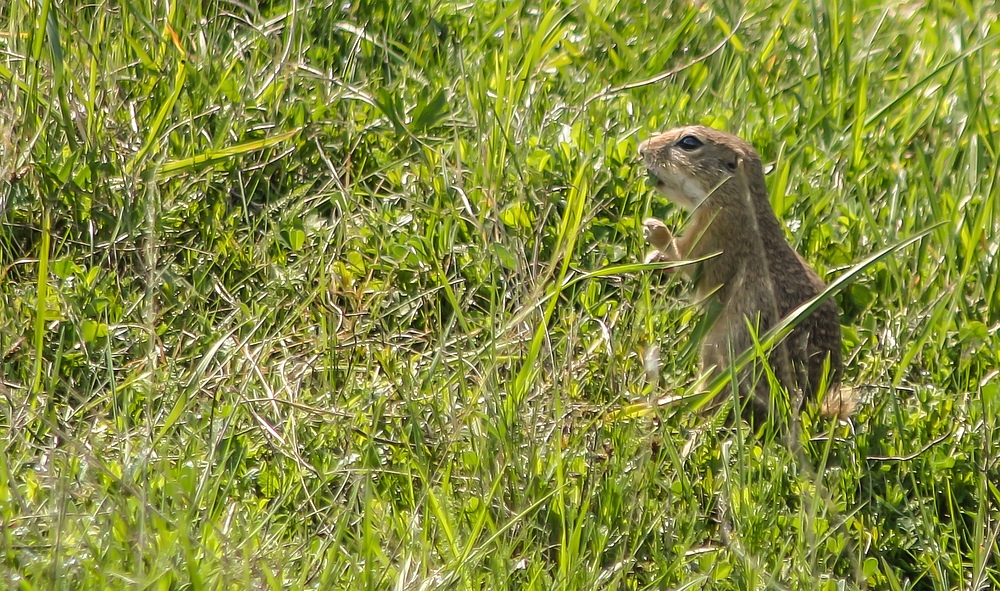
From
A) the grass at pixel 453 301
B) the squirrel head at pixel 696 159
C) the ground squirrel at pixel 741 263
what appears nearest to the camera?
the grass at pixel 453 301

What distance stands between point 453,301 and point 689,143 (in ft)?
3.58

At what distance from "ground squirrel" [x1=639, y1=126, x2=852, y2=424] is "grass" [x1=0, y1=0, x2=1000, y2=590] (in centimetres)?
12

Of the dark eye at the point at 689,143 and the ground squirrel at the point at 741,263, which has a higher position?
the dark eye at the point at 689,143

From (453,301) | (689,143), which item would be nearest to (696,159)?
(689,143)

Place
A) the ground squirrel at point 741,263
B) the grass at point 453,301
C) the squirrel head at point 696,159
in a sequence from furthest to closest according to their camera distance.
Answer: the squirrel head at point 696,159 < the ground squirrel at point 741,263 < the grass at point 453,301

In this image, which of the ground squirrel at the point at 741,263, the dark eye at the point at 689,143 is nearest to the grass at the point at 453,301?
the ground squirrel at the point at 741,263

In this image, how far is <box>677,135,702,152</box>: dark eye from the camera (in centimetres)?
380

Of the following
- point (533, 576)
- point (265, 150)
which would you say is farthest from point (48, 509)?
point (265, 150)

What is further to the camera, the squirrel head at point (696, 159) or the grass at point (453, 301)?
the squirrel head at point (696, 159)

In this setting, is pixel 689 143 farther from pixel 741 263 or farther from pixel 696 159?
pixel 741 263

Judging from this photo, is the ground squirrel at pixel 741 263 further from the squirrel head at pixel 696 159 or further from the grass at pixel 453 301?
the grass at pixel 453 301

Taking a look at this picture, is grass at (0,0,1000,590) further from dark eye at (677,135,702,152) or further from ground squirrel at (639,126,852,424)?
dark eye at (677,135,702,152)

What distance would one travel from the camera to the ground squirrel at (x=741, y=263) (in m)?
3.41

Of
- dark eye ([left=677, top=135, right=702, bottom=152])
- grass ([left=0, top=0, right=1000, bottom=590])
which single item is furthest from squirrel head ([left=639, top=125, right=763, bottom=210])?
grass ([left=0, top=0, right=1000, bottom=590])
